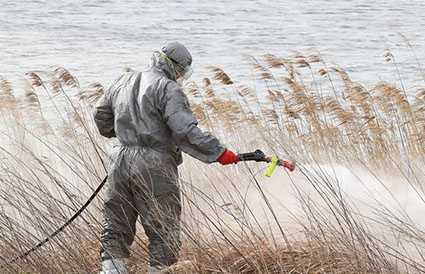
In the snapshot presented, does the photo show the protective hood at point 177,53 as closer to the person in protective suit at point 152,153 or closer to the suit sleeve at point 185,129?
the person in protective suit at point 152,153

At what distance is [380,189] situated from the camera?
352 inches

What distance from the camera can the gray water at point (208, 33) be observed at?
21.8 metres

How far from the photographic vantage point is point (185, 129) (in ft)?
19.0

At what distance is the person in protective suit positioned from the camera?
19.2 feet

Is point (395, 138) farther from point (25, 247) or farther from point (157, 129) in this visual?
point (25, 247)

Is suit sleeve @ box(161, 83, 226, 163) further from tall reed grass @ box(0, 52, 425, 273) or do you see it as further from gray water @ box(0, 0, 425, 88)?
gray water @ box(0, 0, 425, 88)

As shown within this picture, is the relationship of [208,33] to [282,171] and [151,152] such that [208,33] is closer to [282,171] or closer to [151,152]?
[282,171]

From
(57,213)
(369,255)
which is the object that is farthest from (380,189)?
(57,213)

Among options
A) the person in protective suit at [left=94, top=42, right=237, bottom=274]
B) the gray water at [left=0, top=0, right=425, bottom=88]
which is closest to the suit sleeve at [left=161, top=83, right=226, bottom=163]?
the person in protective suit at [left=94, top=42, right=237, bottom=274]

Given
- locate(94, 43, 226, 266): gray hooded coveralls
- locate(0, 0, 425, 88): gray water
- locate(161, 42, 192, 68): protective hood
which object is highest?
locate(161, 42, 192, 68): protective hood

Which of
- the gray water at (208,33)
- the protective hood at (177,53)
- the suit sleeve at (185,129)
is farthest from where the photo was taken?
the gray water at (208,33)

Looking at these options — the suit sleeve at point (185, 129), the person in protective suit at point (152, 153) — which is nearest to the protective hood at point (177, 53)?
the person in protective suit at point (152, 153)

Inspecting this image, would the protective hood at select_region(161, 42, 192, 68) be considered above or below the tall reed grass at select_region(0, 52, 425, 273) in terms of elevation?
above

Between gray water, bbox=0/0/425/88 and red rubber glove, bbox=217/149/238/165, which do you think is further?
gray water, bbox=0/0/425/88
